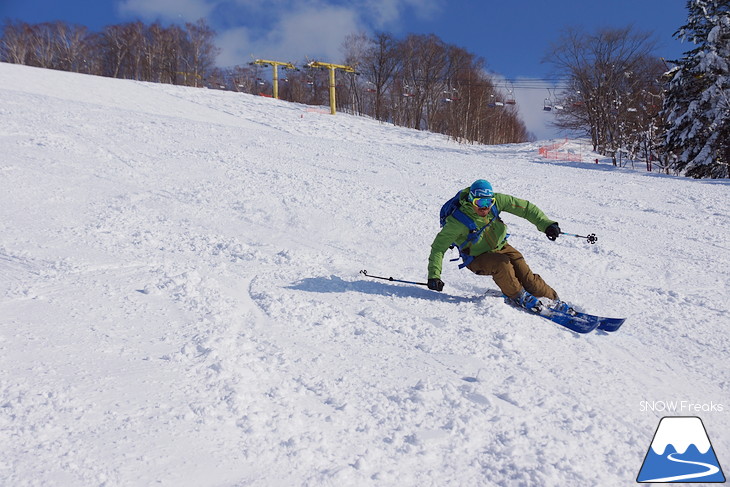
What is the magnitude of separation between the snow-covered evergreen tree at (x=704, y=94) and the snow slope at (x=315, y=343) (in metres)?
12.8

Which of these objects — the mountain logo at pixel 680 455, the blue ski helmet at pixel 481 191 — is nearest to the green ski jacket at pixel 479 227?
the blue ski helmet at pixel 481 191

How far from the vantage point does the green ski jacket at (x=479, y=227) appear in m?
4.16

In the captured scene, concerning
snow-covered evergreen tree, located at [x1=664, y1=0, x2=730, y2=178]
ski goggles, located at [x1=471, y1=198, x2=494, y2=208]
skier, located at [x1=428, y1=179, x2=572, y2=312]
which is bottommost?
skier, located at [x1=428, y1=179, x2=572, y2=312]

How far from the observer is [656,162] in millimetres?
29656

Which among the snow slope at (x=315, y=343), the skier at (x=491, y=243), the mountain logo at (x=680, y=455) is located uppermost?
the skier at (x=491, y=243)

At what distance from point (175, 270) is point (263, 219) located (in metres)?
2.34

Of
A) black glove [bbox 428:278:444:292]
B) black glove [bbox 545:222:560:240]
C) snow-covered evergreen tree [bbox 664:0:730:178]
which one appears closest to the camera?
black glove [bbox 428:278:444:292]

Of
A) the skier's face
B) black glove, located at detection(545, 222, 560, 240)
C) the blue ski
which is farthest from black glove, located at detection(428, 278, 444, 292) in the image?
black glove, located at detection(545, 222, 560, 240)

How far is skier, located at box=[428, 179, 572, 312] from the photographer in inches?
161

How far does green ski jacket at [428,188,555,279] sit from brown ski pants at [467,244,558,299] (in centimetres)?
8

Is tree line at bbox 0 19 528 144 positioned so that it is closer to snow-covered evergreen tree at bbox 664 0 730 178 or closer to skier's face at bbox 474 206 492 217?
snow-covered evergreen tree at bbox 664 0 730 178

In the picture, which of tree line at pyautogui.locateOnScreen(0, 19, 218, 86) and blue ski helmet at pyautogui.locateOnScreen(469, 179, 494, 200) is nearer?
blue ski helmet at pyautogui.locateOnScreen(469, 179, 494, 200)

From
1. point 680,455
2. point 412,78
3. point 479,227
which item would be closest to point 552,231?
point 479,227

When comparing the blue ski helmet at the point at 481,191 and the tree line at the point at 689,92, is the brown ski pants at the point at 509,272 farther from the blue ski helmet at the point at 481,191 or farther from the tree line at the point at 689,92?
the tree line at the point at 689,92
